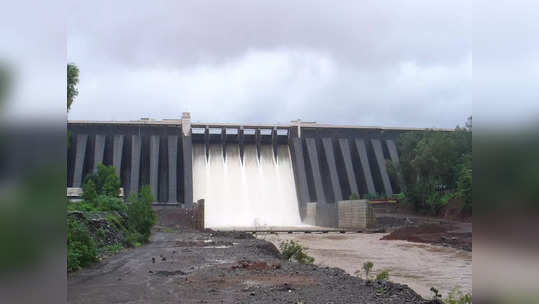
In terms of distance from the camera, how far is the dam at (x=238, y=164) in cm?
5359

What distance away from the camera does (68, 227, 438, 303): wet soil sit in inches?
372

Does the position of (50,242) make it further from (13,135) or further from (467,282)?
(467,282)

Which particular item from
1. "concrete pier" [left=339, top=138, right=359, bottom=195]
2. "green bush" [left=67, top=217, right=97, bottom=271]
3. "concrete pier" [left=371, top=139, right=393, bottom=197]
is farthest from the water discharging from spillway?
"green bush" [left=67, top=217, right=97, bottom=271]

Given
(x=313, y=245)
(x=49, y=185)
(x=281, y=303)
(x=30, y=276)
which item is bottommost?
(x=313, y=245)

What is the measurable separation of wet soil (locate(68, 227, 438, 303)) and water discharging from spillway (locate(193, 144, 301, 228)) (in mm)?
36281

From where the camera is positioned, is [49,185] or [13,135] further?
[49,185]

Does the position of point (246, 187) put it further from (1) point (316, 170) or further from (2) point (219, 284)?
(2) point (219, 284)

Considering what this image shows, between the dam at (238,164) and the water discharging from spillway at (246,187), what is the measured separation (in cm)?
11

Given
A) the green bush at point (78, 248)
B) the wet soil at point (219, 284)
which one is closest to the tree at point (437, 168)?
the wet soil at point (219, 284)

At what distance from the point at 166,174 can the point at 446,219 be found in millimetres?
29881

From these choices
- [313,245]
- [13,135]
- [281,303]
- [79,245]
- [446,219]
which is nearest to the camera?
[13,135]

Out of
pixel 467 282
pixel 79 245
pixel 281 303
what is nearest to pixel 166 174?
pixel 79 245

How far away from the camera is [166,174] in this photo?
55969mm

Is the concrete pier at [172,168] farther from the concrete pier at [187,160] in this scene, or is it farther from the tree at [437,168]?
the tree at [437,168]
